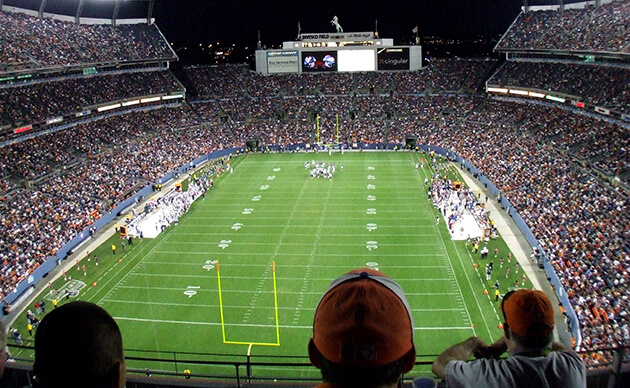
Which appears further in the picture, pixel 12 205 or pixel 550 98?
pixel 550 98

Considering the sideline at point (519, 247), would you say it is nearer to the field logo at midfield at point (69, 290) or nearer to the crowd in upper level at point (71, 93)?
the field logo at midfield at point (69, 290)

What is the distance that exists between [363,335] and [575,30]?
49.4 metres

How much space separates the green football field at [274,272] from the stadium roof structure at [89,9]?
88.1ft

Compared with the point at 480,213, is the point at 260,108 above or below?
above

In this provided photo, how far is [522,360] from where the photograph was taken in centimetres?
233

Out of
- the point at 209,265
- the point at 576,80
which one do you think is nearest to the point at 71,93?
the point at 209,265

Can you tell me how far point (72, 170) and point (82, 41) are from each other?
18677 millimetres

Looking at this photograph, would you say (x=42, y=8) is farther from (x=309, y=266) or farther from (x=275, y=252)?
(x=309, y=266)

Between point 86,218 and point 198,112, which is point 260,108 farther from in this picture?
point 86,218

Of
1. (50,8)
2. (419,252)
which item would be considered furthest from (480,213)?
(50,8)

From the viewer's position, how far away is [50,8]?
4869cm

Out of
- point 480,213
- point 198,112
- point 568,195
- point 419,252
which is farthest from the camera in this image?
point 198,112

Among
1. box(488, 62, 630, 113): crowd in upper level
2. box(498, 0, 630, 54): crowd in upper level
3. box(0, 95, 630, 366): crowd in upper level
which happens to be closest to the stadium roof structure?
box(0, 95, 630, 366): crowd in upper level

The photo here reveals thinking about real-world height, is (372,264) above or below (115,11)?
below
